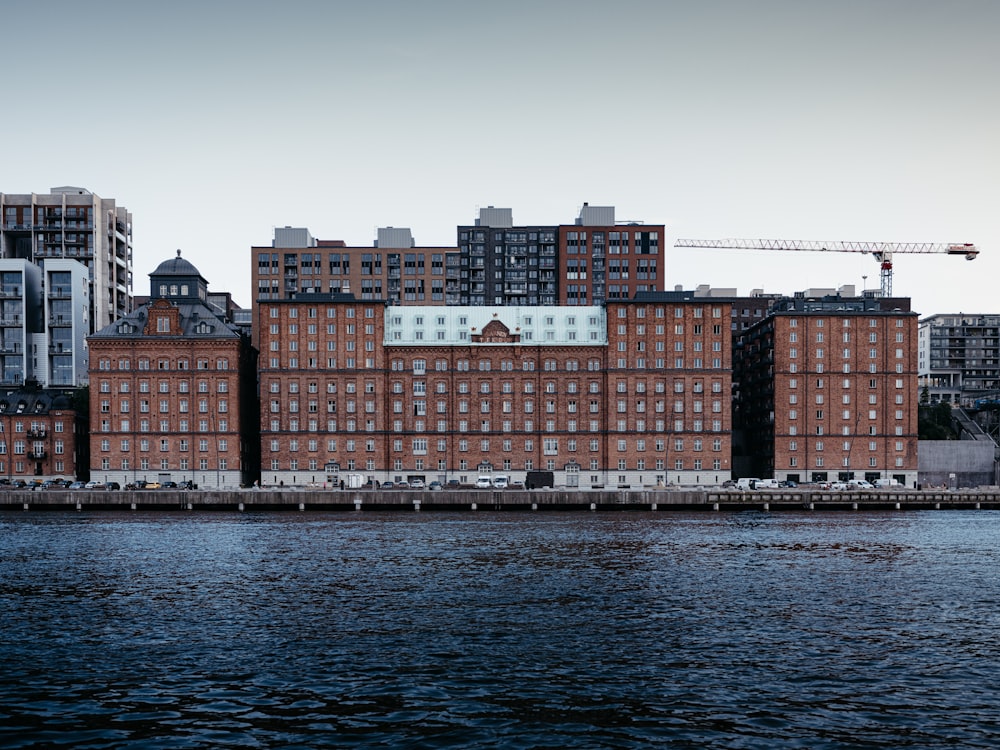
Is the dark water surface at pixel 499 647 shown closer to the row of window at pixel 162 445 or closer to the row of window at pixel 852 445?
the row of window at pixel 162 445

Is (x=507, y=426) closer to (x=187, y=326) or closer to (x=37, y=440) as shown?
(x=187, y=326)

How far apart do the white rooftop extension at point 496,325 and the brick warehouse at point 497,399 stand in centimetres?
242

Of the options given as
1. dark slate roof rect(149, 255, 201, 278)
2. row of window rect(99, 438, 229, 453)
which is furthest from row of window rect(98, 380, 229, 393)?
dark slate roof rect(149, 255, 201, 278)

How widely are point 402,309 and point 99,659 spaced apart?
150149 millimetres

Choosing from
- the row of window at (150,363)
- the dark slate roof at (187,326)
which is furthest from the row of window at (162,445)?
the dark slate roof at (187,326)

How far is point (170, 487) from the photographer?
169500 millimetres

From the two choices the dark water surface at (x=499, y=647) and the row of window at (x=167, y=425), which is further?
the row of window at (x=167, y=425)

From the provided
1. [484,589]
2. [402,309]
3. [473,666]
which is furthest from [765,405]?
[473,666]

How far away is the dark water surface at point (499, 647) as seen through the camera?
113 ft

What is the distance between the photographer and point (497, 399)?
607 feet

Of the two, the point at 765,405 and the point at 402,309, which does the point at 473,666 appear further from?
the point at 765,405

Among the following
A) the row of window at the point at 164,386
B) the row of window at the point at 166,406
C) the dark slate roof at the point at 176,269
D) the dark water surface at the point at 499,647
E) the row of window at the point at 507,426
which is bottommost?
the dark water surface at the point at 499,647

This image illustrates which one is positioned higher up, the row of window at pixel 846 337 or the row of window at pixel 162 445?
the row of window at pixel 846 337

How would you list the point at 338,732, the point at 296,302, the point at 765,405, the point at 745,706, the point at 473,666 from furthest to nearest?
the point at 765,405
the point at 296,302
the point at 473,666
the point at 745,706
the point at 338,732
